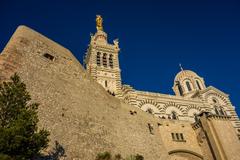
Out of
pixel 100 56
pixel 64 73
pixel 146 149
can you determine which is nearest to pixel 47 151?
pixel 64 73

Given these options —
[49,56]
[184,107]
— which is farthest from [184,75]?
[49,56]

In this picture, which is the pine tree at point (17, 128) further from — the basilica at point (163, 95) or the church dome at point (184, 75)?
the church dome at point (184, 75)

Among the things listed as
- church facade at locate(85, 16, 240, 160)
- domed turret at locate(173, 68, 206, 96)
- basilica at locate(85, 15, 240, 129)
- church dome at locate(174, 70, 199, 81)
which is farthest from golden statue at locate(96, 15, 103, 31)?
domed turret at locate(173, 68, 206, 96)

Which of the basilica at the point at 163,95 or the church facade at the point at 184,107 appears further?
the basilica at the point at 163,95

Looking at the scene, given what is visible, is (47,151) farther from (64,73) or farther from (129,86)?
(129,86)

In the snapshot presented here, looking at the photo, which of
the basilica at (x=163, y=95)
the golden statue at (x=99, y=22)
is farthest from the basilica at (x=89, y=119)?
the golden statue at (x=99, y=22)

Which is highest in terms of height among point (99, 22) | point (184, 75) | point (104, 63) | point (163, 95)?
point (99, 22)

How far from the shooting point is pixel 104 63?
32969 millimetres

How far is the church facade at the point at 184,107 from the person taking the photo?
18.0 meters

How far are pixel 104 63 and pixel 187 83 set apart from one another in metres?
13.5

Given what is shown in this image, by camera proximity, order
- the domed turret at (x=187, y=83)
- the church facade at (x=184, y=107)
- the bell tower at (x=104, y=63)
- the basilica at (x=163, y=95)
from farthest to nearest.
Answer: the domed turret at (x=187, y=83), the bell tower at (x=104, y=63), the basilica at (x=163, y=95), the church facade at (x=184, y=107)

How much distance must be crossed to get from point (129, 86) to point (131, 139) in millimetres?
14100

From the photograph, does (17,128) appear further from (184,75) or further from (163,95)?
→ (184,75)

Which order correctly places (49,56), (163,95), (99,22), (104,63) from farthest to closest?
1. (99,22)
2. (104,63)
3. (163,95)
4. (49,56)
